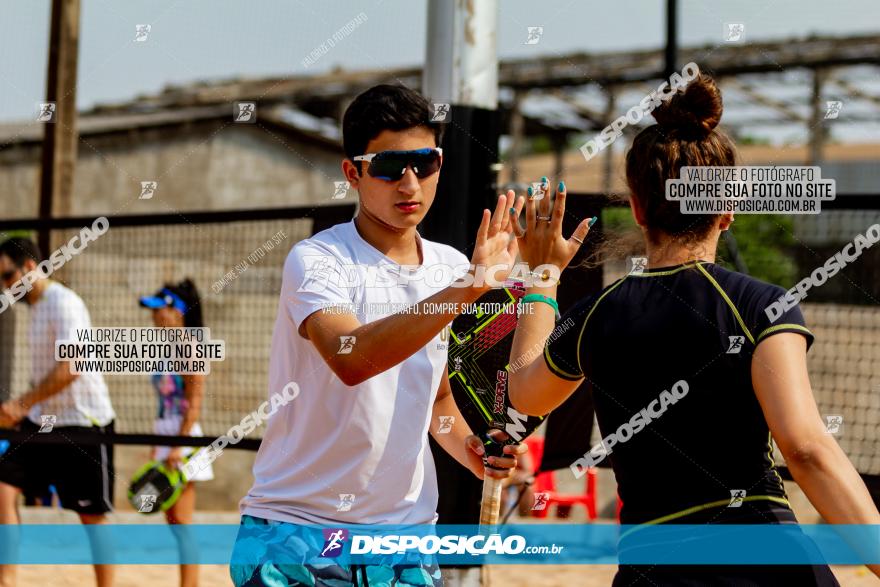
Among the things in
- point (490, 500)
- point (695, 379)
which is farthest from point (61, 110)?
point (695, 379)

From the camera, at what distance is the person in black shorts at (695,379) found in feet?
6.79

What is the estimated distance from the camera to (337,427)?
2871 millimetres

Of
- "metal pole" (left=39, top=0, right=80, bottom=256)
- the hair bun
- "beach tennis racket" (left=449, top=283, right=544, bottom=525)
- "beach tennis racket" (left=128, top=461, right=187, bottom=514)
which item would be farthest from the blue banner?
"metal pole" (left=39, top=0, right=80, bottom=256)

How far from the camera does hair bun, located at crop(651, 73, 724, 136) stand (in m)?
2.41

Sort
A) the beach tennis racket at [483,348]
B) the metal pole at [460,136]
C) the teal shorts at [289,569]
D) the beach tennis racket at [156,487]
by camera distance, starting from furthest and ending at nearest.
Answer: the beach tennis racket at [156,487], the metal pole at [460,136], the beach tennis racket at [483,348], the teal shorts at [289,569]

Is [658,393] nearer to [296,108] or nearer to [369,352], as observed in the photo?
[369,352]

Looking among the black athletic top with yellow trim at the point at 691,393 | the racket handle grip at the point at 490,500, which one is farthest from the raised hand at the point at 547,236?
the racket handle grip at the point at 490,500

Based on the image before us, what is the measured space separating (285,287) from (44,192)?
24.9 ft

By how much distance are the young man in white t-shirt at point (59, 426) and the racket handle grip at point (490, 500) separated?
3.85 m

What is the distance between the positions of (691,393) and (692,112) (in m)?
0.68

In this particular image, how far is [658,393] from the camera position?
7.27 ft

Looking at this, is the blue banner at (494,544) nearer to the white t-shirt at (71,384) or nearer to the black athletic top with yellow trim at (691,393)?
the black athletic top with yellow trim at (691,393)

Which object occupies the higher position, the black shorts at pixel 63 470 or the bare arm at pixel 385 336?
the bare arm at pixel 385 336

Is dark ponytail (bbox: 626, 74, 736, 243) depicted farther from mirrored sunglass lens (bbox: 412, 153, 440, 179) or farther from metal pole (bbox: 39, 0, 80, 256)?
metal pole (bbox: 39, 0, 80, 256)
